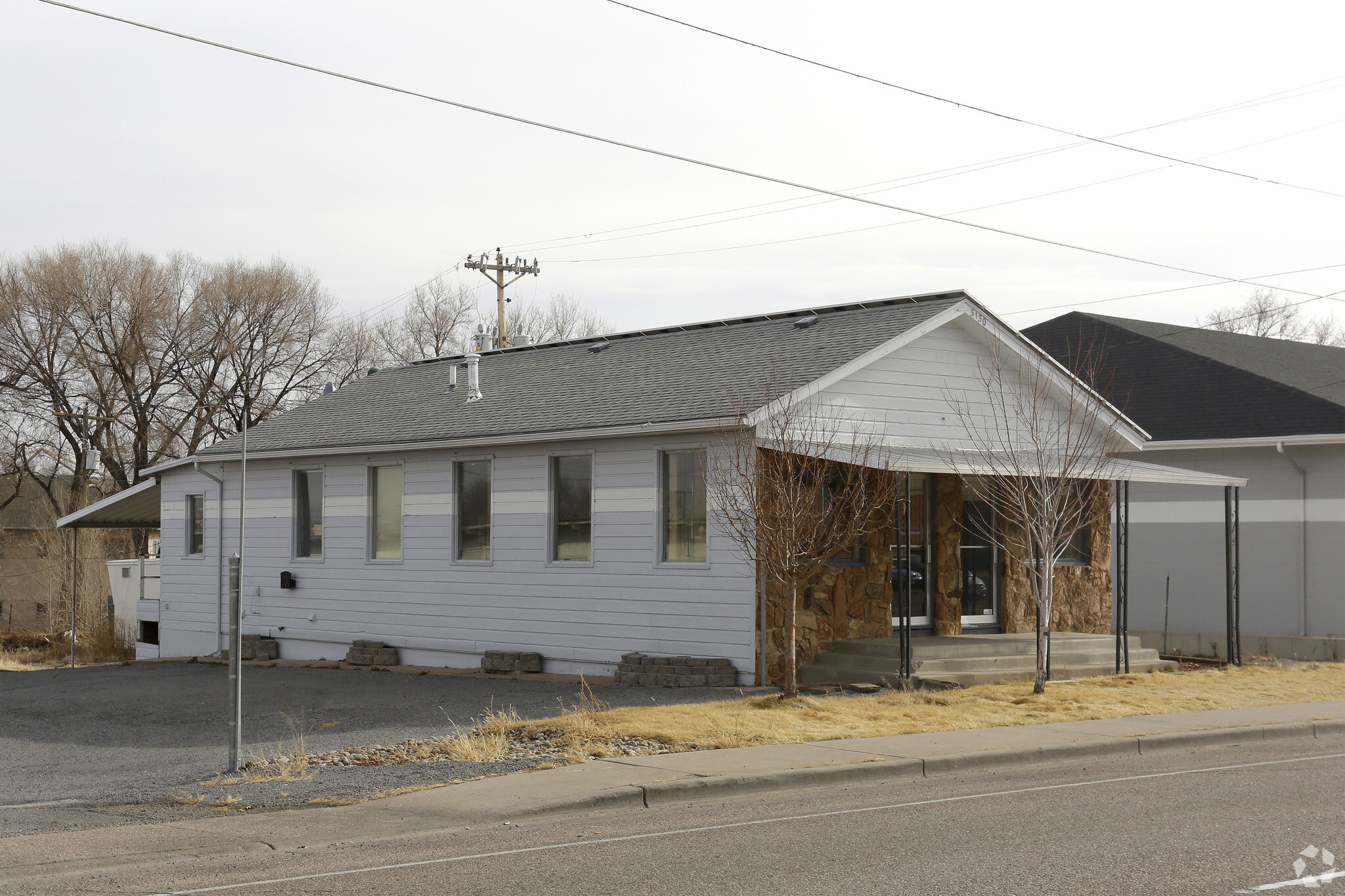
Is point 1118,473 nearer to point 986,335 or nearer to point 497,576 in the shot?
point 986,335

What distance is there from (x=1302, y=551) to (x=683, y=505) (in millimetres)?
11656

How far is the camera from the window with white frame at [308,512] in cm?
2366

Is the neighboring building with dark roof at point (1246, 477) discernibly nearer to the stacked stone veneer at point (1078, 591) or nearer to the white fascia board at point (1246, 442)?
the white fascia board at point (1246, 442)

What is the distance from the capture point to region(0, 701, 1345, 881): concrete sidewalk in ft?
28.1

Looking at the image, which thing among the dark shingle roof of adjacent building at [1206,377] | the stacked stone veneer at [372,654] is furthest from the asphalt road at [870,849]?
the dark shingle roof of adjacent building at [1206,377]

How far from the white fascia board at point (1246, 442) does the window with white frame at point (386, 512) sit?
1229 centimetres

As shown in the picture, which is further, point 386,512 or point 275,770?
point 386,512

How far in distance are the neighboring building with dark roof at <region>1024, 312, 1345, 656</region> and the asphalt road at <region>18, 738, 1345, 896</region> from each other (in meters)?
13.2

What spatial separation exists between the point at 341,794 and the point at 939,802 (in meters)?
4.48

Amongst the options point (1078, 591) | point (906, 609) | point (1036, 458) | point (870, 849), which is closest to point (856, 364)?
point (1036, 458)

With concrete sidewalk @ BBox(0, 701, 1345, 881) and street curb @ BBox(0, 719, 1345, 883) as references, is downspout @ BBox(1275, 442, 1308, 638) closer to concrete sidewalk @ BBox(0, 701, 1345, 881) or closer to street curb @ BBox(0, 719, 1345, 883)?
concrete sidewalk @ BBox(0, 701, 1345, 881)

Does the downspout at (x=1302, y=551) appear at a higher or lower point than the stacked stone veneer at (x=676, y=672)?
higher

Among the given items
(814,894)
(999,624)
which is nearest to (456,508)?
(999,624)

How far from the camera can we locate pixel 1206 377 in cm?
2653
